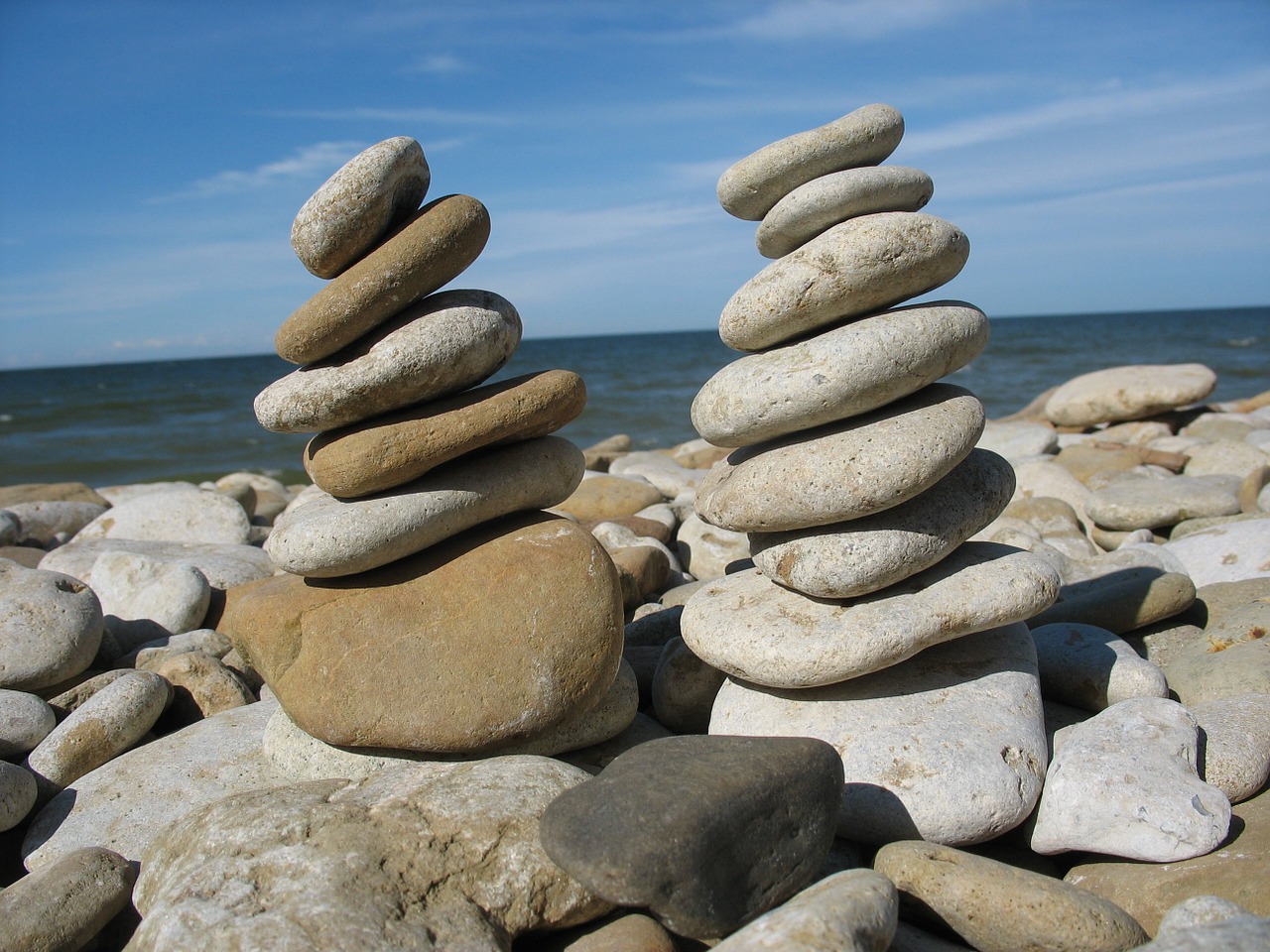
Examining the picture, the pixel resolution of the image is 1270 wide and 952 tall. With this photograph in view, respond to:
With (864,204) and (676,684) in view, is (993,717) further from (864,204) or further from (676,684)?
(864,204)

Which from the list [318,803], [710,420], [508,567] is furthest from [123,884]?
[710,420]

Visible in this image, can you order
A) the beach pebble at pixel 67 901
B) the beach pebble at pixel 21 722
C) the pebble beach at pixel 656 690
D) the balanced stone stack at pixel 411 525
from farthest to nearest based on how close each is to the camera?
1. the beach pebble at pixel 21 722
2. the balanced stone stack at pixel 411 525
3. the beach pebble at pixel 67 901
4. the pebble beach at pixel 656 690

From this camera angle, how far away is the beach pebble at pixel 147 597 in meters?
5.41

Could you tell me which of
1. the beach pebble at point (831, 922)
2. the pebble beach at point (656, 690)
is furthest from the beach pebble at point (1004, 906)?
the beach pebble at point (831, 922)

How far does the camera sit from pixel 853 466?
3.37 m

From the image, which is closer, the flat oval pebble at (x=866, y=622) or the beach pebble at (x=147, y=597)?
the flat oval pebble at (x=866, y=622)

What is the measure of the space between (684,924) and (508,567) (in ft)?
4.98

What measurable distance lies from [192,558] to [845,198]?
476 centimetres

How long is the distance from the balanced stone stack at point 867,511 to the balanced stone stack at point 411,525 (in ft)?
1.89

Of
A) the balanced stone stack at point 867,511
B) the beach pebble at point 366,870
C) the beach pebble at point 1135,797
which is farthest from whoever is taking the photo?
the balanced stone stack at point 867,511

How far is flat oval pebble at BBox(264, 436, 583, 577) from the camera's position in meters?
3.53

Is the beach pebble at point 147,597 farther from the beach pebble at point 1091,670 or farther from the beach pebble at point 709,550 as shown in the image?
the beach pebble at point 1091,670

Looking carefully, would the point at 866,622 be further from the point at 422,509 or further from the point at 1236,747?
the point at 422,509

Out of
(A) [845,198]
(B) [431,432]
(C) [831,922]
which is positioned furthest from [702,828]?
(A) [845,198]
